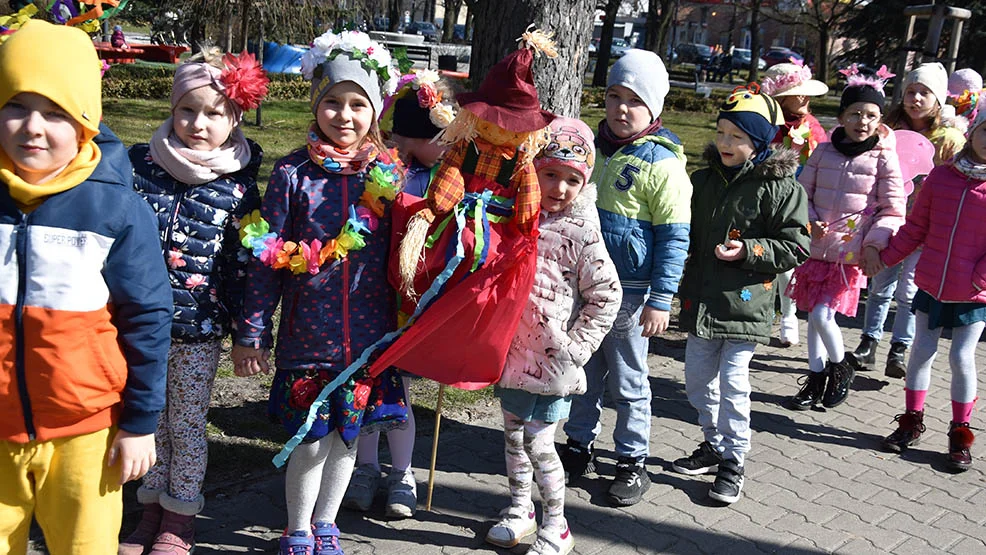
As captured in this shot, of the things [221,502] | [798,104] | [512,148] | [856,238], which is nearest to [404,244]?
[512,148]

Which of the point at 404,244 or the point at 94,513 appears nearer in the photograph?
the point at 94,513

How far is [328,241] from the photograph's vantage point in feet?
10.6

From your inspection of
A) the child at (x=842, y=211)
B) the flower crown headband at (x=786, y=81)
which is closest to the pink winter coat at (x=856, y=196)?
the child at (x=842, y=211)

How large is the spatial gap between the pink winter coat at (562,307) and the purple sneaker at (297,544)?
2.96 ft

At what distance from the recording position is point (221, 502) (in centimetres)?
394

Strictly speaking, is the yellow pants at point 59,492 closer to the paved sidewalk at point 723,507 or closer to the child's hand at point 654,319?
the paved sidewalk at point 723,507

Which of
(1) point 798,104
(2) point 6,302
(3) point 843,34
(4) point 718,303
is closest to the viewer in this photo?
(2) point 6,302

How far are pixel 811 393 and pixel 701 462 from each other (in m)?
1.31

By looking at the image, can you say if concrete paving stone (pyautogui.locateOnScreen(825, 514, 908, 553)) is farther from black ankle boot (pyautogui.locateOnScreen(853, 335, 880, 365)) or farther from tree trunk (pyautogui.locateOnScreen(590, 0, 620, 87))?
tree trunk (pyautogui.locateOnScreen(590, 0, 620, 87))

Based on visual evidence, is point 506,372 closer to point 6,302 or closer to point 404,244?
point 404,244

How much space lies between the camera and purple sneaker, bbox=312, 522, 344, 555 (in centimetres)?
346

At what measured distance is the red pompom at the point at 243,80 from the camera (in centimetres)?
322

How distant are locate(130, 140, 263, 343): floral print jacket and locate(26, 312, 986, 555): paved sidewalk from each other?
3.09 feet

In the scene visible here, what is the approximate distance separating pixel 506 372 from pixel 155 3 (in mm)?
24406
